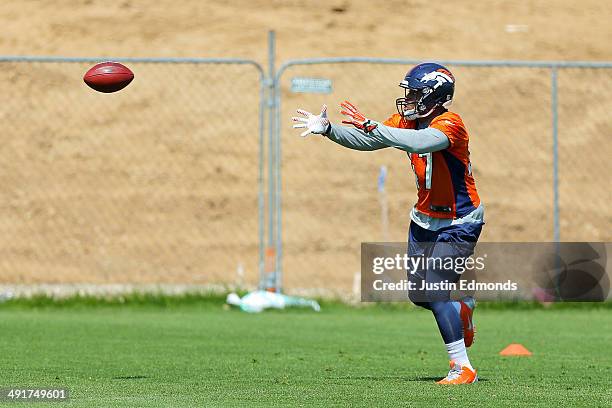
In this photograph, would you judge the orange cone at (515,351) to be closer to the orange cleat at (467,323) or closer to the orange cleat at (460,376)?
the orange cleat at (467,323)

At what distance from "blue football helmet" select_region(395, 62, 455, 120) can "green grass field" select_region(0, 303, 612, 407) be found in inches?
69.4

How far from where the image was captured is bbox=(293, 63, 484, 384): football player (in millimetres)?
8438

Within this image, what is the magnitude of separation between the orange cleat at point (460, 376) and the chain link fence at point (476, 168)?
11.1 m

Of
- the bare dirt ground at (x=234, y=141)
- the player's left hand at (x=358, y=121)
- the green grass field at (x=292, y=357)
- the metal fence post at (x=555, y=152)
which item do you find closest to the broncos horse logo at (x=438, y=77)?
the player's left hand at (x=358, y=121)

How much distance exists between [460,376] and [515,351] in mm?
2232

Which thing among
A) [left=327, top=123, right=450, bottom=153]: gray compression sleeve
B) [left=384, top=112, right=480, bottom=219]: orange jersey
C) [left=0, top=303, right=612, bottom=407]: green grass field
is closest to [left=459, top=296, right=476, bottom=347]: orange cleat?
[left=0, top=303, right=612, bottom=407]: green grass field

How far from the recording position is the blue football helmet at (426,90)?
863 centimetres

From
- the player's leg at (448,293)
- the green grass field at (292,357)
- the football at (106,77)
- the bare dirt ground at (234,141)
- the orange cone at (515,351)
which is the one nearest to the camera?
the green grass field at (292,357)

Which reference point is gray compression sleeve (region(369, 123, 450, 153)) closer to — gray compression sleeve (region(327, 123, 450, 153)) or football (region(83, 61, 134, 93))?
gray compression sleeve (region(327, 123, 450, 153))

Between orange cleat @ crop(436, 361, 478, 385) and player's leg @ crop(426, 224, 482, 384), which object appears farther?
player's leg @ crop(426, 224, 482, 384)

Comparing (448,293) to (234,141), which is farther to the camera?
(234,141)

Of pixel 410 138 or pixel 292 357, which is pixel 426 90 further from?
pixel 292 357

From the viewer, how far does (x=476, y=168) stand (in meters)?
21.5

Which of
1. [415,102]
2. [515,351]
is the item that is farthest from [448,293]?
[515,351]
